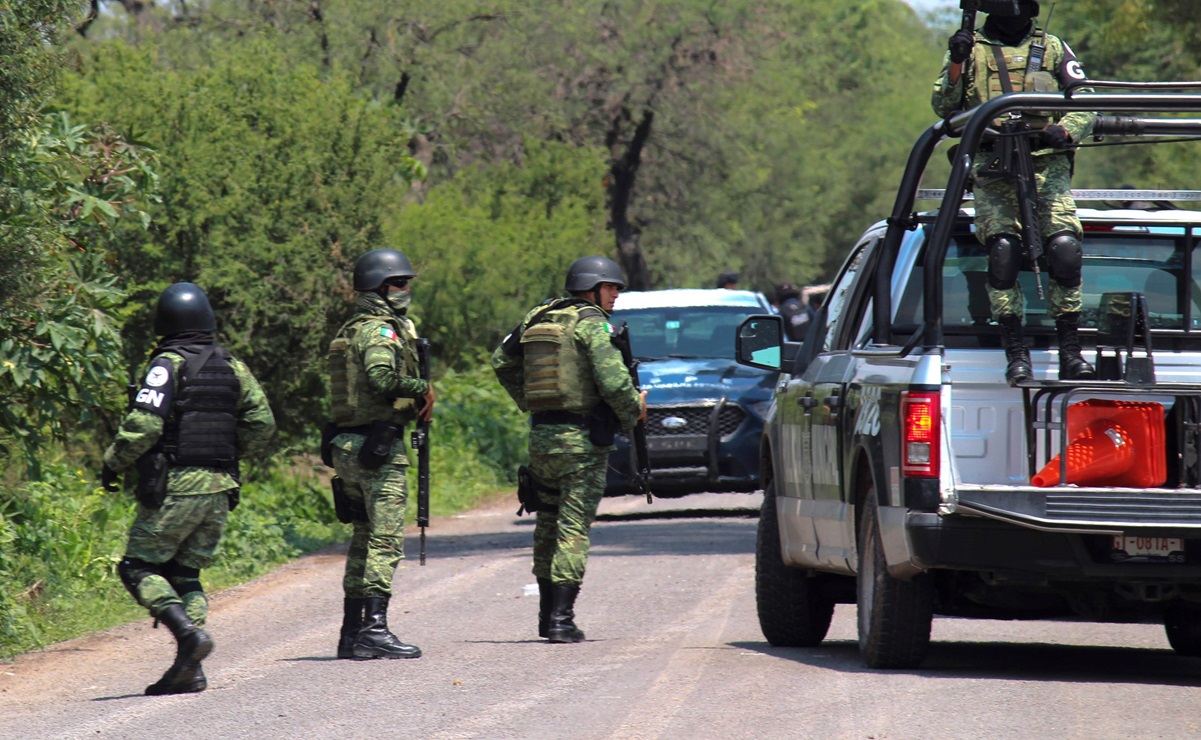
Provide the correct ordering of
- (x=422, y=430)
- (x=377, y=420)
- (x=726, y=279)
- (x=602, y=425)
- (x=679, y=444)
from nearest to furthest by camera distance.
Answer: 1. (x=377, y=420)
2. (x=422, y=430)
3. (x=602, y=425)
4. (x=679, y=444)
5. (x=726, y=279)

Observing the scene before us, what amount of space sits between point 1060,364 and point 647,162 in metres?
32.1

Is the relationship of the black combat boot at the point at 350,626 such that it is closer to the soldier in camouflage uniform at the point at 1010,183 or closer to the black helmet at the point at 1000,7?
the soldier in camouflage uniform at the point at 1010,183

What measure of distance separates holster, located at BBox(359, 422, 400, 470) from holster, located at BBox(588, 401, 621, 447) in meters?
1.06

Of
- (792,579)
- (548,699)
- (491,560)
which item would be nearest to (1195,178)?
(491,560)

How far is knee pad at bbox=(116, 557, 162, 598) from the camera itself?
322 inches

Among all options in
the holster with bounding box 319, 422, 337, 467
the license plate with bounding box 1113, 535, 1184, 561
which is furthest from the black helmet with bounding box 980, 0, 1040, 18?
the holster with bounding box 319, 422, 337, 467

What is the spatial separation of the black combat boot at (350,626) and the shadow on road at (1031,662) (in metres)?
1.82

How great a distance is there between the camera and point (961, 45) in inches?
324

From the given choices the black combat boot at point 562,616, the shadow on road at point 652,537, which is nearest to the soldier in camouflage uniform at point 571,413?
the black combat boot at point 562,616

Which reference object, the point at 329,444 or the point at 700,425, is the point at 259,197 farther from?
the point at 329,444

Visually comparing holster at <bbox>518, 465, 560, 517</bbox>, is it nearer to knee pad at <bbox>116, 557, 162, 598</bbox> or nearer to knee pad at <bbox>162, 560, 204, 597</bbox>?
knee pad at <bbox>162, 560, 204, 597</bbox>

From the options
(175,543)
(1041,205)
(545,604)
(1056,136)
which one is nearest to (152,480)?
(175,543)

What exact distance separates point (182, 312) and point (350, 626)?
1820mm

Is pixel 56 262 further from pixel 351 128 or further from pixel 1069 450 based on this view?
pixel 351 128
